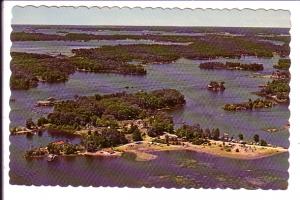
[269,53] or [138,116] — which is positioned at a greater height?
[269,53]

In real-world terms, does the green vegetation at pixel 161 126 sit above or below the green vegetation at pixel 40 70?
below

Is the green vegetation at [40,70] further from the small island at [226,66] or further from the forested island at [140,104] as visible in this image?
the small island at [226,66]

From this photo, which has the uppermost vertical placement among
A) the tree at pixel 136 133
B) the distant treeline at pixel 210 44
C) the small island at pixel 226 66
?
the distant treeline at pixel 210 44

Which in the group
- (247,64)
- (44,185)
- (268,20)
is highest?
(268,20)

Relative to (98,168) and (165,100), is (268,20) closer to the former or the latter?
(165,100)

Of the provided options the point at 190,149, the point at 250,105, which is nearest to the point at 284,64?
the point at 250,105

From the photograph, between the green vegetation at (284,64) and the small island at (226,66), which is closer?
the green vegetation at (284,64)

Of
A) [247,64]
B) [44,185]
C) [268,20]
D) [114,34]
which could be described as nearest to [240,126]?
[247,64]

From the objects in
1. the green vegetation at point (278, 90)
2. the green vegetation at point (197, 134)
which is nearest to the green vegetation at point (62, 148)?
the green vegetation at point (197, 134)
